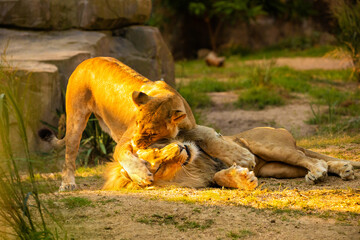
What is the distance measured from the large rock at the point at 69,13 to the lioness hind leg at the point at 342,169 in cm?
551

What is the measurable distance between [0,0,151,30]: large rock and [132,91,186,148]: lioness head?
511 centimetres

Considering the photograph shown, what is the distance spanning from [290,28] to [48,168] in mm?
18381

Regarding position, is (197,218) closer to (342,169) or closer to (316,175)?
(316,175)

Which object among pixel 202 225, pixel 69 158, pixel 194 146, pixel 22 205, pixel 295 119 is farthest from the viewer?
pixel 295 119

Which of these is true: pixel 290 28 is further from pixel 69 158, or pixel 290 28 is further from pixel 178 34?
pixel 69 158

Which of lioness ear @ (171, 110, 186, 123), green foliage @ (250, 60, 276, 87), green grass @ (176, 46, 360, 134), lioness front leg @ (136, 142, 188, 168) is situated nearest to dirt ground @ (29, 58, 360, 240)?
lioness front leg @ (136, 142, 188, 168)

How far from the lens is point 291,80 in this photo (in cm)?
1130

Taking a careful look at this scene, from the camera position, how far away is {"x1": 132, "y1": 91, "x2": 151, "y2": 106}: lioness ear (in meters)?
3.76

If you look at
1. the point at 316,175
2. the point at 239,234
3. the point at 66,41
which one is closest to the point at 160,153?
the point at 239,234

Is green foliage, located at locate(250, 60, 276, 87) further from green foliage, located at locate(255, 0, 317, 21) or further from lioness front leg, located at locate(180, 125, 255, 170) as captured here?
green foliage, located at locate(255, 0, 317, 21)

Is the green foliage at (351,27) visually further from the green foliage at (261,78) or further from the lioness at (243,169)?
the lioness at (243,169)

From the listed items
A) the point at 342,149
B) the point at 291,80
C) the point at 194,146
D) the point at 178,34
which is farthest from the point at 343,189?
the point at 178,34

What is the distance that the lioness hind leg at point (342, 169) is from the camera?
4.08m

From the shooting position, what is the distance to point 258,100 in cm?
962
